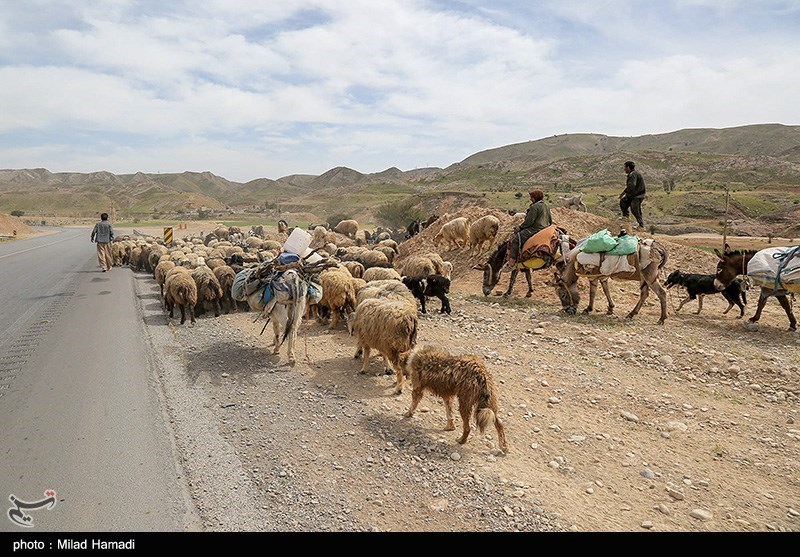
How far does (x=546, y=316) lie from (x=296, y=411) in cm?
661

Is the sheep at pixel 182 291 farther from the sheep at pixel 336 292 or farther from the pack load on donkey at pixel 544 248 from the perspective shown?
the pack load on donkey at pixel 544 248

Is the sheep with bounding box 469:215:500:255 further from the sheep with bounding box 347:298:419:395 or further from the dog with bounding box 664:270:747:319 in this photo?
the sheep with bounding box 347:298:419:395

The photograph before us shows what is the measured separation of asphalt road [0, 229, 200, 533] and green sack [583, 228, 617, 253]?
880 cm

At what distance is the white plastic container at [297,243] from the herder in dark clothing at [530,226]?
5.62m

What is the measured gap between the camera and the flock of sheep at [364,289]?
6809 mm

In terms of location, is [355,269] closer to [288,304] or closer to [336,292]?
[336,292]

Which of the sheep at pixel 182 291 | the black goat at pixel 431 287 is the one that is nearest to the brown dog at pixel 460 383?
the black goat at pixel 431 287

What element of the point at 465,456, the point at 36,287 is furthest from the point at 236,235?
the point at 465,456

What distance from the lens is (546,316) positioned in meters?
10.6

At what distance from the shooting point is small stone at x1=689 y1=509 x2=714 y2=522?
12.7ft

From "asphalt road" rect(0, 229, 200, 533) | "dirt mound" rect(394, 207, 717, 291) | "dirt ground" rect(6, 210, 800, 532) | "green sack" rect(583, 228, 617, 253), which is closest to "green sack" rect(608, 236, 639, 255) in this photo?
"green sack" rect(583, 228, 617, 253)

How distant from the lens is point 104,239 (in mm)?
19109

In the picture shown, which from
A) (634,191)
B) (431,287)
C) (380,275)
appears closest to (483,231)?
(634,191)

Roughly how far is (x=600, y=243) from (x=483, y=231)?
6.39 meters
